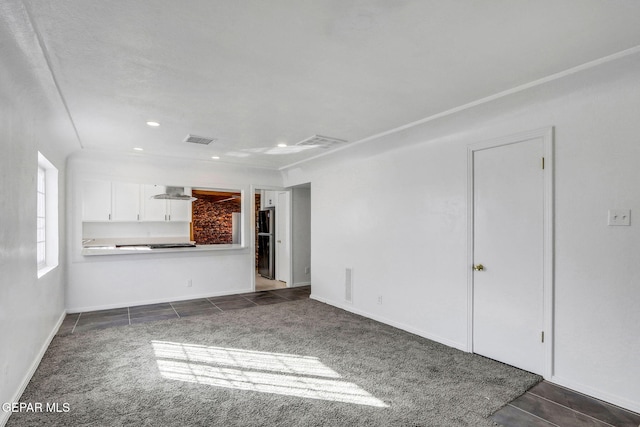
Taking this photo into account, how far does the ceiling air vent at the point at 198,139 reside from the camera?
4.23 meters

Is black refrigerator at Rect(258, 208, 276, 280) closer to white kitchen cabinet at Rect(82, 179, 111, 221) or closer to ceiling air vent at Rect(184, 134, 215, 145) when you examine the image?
white kitchen cabinet at Rect(82, 179, 111, 221)

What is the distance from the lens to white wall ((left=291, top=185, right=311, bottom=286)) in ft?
23.0

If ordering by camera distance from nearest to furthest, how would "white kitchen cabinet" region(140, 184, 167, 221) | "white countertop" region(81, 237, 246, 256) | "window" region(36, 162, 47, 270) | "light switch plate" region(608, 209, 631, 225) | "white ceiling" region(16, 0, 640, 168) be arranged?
"white ceiling" region(16, 0, 640, 168)
"light switch plate" region(608, 209, 631, 225)
"window" region(36, 162, 47, 270)
"white countertop" region(81, 237, 246, 256)
"white kitchen cabinet" region(140, 184, 167, 221)

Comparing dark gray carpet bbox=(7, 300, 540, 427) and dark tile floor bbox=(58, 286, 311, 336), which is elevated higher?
dark gray carpet bbox=(7, 300, 540, 427)

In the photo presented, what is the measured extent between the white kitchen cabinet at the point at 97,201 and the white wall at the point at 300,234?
337 cm

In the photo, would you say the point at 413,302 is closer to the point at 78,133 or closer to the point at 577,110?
the point at 577,110

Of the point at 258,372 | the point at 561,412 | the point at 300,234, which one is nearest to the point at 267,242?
the point at 300,234

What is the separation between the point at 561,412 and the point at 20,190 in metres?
4.23

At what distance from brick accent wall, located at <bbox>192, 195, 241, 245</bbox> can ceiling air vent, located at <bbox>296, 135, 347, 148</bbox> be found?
213 inches

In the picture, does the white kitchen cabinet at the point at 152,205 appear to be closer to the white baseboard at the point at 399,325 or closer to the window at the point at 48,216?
the window at the point at 48,216

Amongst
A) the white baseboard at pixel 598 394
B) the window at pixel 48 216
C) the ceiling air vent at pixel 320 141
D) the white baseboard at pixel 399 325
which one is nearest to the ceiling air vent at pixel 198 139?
the ceiling air vent at pixel 320 141

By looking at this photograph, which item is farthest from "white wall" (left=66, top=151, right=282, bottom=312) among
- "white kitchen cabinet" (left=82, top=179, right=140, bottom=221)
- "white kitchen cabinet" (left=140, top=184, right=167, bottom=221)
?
"white kitchen cabinet" (left=140, top=184, right=167, bottom=221)

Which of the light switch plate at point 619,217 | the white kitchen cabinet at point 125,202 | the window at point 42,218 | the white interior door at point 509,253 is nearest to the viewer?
the light switch plate at point 619,217

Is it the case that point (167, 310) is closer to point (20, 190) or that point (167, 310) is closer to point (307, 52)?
point (20, 190)
